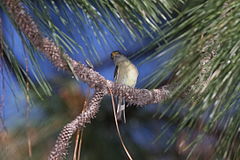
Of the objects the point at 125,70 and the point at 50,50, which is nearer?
the point at 50,50

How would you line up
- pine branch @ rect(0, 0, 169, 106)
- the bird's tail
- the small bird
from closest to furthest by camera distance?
pine branch @ rect(0, 0, 169, 106) → the bird's tail → the small bird

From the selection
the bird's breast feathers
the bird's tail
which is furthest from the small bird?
the bird's tail

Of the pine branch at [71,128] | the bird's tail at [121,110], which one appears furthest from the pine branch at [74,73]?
the bird's tail at [121,110]

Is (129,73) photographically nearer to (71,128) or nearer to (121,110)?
(121,110)

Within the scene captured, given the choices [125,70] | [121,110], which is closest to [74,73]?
[121,110]

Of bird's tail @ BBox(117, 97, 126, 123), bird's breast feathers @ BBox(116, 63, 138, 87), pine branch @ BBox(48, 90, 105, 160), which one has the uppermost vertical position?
bird's breast feathers @ BBox(116, 63, 138, 87)

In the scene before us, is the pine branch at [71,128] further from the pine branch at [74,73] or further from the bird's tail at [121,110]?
the bird's tail at [121,110]

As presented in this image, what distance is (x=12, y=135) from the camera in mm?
905

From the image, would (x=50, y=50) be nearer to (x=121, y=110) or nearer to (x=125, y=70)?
(x=121, y=110)

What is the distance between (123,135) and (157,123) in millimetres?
73

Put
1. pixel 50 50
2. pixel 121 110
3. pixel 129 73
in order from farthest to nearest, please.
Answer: pixel 129 73
pixel 121 110
pixel 50 50

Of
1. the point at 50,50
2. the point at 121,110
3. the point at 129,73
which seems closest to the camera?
the point at 50,50

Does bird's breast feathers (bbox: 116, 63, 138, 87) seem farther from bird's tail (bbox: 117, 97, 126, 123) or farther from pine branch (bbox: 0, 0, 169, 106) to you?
pine branch (bbox: 0, 0, 169, 106)

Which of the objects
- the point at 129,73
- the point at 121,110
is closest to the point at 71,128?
the point at 121,110
